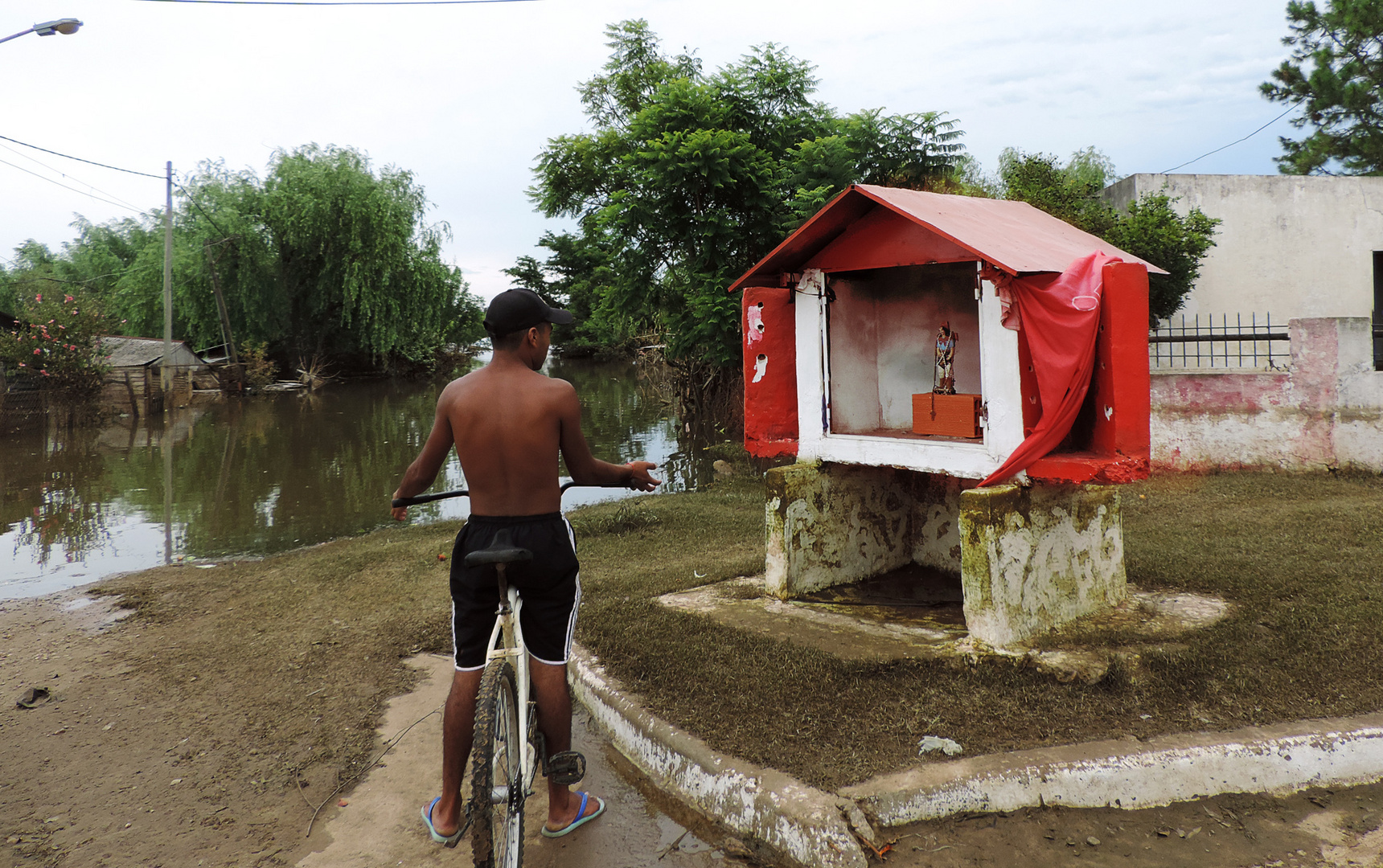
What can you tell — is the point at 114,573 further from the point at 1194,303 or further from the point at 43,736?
the point at 1194,303

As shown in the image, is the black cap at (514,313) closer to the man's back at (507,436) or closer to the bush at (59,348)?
the man's back at (507,436)

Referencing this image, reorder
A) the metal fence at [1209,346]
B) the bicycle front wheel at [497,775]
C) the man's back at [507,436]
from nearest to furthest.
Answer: the bicycle front wheel at [497,775] → the man's back at [507,436] → the metal fence at [1209,346]

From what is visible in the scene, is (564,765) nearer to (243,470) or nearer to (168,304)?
(243,470)

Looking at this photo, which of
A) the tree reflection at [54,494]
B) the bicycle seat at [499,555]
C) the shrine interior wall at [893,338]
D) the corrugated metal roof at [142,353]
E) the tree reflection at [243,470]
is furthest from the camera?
the corrugated metal roof at [142,353]

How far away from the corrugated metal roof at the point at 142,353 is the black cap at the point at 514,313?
30.5m

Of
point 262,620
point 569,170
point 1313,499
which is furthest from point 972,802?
point 569,170

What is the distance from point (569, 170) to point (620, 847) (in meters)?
20.0

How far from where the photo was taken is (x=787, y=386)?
5.92 m

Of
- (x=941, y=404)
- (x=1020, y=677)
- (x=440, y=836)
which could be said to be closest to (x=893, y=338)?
(x=941, y=404)

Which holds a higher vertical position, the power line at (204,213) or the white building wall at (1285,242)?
the power line at (204,213)

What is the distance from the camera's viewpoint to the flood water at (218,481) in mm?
9758

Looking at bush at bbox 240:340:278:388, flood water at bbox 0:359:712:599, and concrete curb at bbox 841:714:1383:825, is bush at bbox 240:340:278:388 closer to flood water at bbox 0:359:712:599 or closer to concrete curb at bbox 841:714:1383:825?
flood water at bbox 0:359:712:599

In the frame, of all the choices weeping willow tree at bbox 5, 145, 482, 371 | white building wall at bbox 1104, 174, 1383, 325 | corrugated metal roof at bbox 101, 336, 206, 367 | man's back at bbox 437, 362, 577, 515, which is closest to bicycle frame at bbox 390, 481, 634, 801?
man's back at bbox 437, 362, 577, 515

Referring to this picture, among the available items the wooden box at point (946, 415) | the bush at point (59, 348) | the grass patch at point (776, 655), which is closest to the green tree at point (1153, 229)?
the grass patch at point (776, 655)
